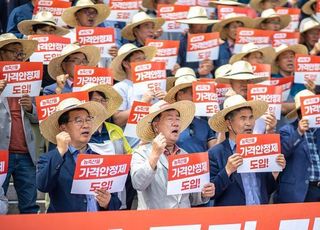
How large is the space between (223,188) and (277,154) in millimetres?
725

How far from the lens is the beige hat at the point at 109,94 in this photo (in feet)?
35.7

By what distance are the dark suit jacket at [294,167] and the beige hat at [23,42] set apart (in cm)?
285

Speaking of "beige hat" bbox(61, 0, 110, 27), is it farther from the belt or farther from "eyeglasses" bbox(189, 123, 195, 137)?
the belt

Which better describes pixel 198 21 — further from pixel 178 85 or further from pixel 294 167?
pixel 294 167

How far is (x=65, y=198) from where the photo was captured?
9.45 meters

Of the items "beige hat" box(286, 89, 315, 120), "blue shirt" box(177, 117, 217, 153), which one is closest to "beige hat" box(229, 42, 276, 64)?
"beige hat" box(286, 89, 315, 120)

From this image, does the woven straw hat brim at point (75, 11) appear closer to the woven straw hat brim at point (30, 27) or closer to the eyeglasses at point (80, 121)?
the woven straw hat brim at point (30, 27)

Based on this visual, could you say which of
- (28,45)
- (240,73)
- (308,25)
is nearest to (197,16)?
(308,25)

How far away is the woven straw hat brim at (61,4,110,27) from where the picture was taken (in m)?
13.4

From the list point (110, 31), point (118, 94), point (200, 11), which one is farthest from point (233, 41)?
point (118, 94)

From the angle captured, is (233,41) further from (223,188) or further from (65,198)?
(65,198)

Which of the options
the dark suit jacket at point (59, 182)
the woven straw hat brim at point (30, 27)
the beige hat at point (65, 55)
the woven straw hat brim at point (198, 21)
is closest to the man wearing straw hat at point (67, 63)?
the beige hat at point (65, 55)

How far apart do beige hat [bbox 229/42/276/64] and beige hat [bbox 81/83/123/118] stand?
284 cm

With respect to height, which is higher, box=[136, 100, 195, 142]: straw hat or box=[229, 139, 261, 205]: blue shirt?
box=[136, 100, 195, 142]: straw hat
